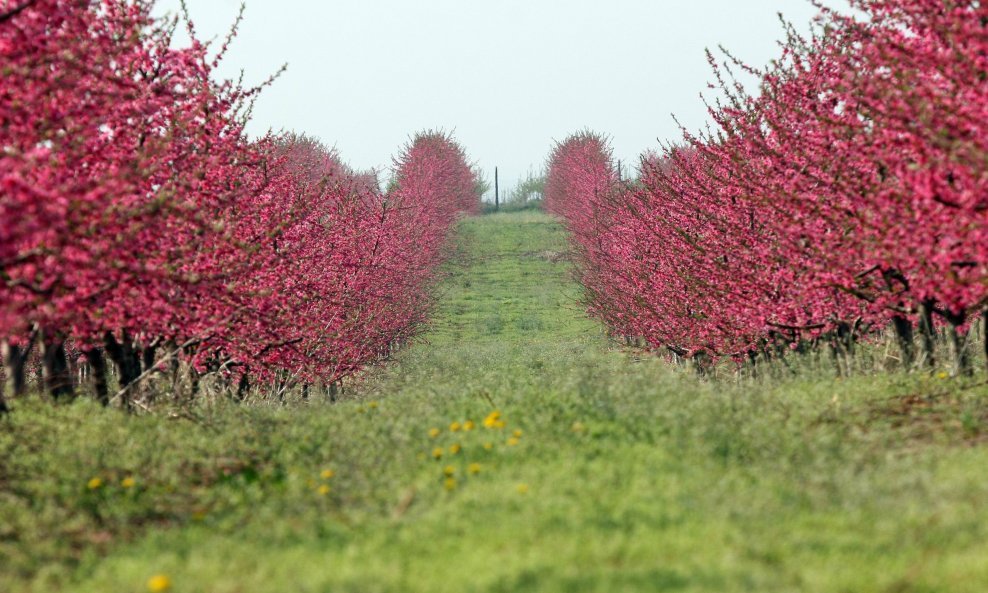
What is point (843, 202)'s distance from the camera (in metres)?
9.47

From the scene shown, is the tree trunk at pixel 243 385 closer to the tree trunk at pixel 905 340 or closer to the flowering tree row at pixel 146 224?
the flowering tree row at pixel 146 224

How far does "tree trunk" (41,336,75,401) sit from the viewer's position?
27.7 ft

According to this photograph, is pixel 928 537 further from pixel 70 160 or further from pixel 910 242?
pixel 70 160

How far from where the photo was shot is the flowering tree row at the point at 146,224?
228 inches

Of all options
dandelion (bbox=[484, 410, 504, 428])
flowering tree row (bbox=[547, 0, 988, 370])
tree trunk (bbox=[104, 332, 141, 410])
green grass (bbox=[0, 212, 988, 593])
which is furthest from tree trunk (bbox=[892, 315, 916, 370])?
tree trunk (bbox=[104, 332, 141, 410])

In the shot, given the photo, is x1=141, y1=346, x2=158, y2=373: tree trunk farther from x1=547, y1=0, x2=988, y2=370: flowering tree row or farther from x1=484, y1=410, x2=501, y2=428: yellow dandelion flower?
x1=547, y1=0, x2=988, y2=370: flowering tree row

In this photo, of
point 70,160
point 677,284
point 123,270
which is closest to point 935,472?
point 123,270

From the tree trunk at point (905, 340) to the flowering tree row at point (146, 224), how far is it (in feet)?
25.9

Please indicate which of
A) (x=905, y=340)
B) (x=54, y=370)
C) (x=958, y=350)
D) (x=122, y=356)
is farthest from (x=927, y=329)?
(x=54, y=370)

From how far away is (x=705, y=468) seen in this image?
5949mm

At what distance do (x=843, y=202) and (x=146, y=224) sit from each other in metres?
7.58

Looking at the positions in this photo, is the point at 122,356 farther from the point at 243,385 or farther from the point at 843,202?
the point at 843,202

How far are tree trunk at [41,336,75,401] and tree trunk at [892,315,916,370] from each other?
9.87m

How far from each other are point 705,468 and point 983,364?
5.83 meters
